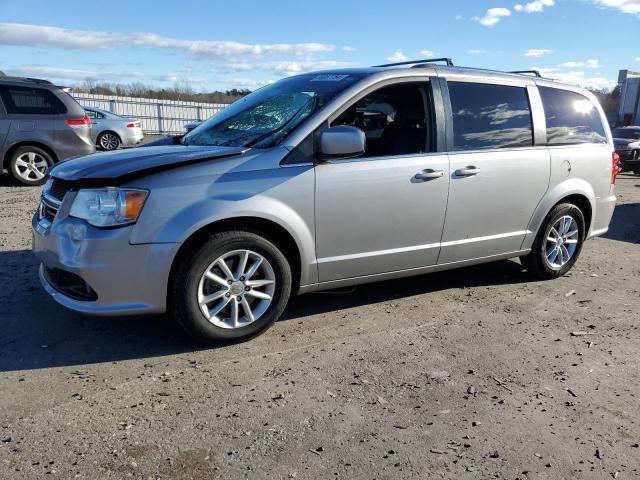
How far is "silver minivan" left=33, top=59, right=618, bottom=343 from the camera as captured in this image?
11.3ft

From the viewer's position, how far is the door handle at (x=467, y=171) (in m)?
4.46

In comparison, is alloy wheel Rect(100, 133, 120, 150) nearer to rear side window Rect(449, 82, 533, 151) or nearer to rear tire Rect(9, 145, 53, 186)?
rear tire Rect(9, 145, 53, 186)

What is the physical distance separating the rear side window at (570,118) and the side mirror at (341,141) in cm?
227

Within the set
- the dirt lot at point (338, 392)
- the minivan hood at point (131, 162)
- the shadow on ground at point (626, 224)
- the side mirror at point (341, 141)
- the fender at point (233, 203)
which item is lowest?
the shadow on ground at point (626, 224)

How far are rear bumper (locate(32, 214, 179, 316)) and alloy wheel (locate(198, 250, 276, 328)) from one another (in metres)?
0.28

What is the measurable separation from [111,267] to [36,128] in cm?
720

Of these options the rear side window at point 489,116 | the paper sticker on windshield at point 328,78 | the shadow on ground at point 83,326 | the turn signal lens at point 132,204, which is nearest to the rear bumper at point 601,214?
the rear side window at point 489,116

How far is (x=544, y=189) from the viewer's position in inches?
200

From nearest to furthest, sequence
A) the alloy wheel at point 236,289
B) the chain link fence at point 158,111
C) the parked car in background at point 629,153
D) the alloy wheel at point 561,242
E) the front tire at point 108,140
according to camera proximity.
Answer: the alloy wheel at point 236,289 → the alloy wheel at point 561,242 → the parked car in background at point 629,153 → the front tire at point 108,140 → the chain link fence at point 158,111

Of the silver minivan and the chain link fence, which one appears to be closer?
the silver minivan

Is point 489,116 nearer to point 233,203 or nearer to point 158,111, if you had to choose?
point 233,203

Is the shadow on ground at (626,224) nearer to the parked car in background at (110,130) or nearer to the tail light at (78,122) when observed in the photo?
the tail light at (78,122)

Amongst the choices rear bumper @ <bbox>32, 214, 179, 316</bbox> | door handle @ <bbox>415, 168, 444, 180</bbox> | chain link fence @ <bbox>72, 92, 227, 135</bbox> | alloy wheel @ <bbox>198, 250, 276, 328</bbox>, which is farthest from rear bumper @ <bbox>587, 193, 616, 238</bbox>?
chain link fence @ <bbox>72, 92, 227, 135</bbox>

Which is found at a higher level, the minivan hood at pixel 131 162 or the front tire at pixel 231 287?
the minivan hood at pixel 131 162
